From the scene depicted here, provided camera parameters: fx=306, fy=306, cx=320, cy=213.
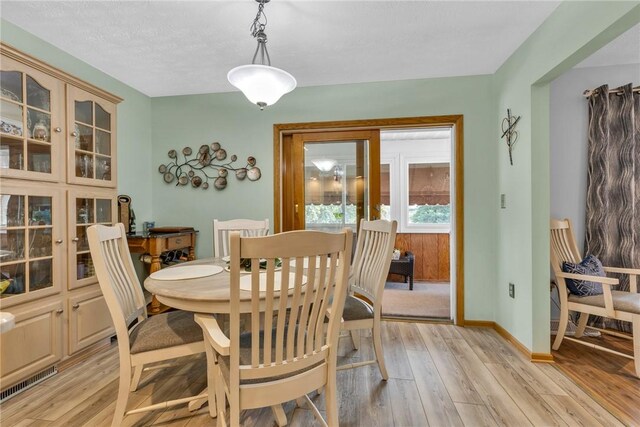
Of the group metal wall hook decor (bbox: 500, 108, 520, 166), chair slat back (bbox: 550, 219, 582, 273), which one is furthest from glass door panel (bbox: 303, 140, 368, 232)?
chair slat back (bbox: 550, 219, 582, 273)

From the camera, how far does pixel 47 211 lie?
203 cm

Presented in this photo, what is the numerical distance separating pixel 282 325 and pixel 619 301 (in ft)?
7.97

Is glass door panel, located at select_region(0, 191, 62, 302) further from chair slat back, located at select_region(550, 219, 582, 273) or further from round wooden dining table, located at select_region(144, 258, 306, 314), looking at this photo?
chair slat back, located at select_region(550, 219, 582, 273)

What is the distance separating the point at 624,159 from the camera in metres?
2.61

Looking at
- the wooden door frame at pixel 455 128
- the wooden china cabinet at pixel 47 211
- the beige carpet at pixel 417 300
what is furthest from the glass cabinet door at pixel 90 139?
the beige carpet at pixel 417 300

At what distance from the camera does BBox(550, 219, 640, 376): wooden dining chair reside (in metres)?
2.04

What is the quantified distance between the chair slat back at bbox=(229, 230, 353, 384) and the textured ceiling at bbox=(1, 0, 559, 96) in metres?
1.61

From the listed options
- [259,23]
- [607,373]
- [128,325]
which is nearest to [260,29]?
[259,23]

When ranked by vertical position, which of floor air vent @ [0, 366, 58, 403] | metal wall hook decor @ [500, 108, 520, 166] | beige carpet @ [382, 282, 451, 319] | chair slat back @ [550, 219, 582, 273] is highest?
metal wall hook decor @ [500, 108, 520, 166]

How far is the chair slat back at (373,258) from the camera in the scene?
192 centimetres

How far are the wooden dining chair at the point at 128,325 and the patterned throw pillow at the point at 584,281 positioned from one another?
2.63m

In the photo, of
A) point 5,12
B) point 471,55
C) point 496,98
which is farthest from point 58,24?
point 496,98

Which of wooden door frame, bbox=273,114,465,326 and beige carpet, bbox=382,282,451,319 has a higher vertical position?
wooden door frame, bbox=273,114,465,326

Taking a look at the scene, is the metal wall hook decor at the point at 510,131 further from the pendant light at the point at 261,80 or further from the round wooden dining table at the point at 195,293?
the round wooden dining table at the point at 195,293
